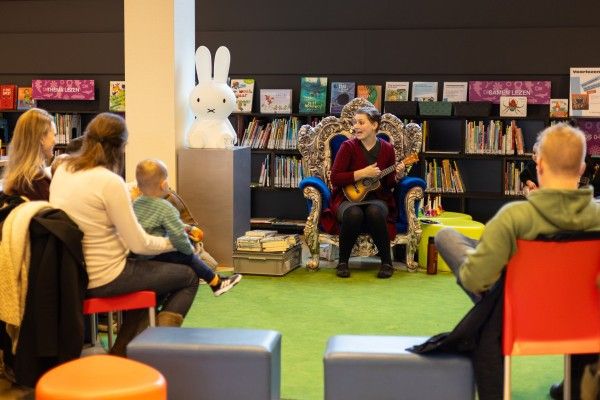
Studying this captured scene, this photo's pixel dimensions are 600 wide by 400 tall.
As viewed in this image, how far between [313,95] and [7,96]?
3.30 m

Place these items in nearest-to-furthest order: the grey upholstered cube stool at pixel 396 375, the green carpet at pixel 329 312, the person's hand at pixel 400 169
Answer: the grey upholstered cube stool at pixel 396 375 → the green carpet at pixel 329 312 → the person's hand at pixel 400 169

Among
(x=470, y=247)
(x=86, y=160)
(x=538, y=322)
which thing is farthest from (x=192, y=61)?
(x=538, y=322)

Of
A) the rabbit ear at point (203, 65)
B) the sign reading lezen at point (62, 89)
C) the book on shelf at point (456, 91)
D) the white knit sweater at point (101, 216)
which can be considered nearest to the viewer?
the white knit sweater at point (101, 216)

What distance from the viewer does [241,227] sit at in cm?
695

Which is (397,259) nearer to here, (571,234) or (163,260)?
(163,260)

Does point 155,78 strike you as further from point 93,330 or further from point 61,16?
point 61,16

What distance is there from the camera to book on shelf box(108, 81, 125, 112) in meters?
9.10

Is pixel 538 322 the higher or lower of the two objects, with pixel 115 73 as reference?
lower

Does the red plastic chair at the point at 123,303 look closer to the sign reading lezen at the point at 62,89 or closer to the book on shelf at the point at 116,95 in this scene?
the book on shelf at the point at 116,95

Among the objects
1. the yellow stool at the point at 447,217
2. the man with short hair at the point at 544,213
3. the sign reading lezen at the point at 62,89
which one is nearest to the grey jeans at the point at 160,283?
the man with short hair at the point at 544,213

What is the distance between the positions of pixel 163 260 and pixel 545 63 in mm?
5307

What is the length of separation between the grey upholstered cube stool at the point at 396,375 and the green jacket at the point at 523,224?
32cm

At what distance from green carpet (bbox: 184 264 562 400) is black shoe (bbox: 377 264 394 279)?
0.15ft

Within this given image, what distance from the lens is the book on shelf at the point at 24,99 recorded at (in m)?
9.51
